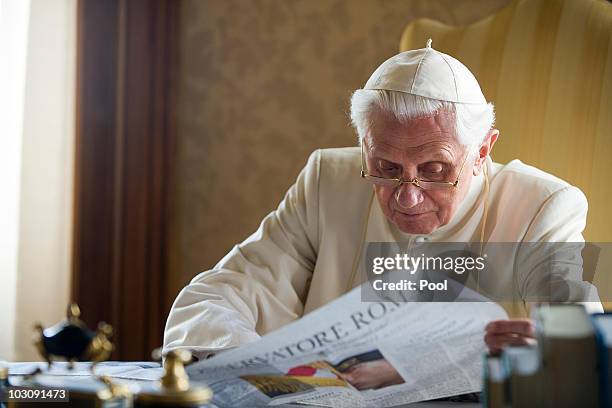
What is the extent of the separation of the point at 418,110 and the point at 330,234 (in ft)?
1.93

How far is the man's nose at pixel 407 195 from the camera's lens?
7.88 ft

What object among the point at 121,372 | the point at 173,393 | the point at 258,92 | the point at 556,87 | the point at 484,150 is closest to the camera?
the point at 173,393

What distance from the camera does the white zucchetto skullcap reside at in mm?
2465

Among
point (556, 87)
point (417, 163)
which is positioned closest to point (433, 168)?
point (417, 163)

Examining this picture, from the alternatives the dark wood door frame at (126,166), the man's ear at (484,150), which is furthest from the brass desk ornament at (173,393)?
the dark wood door frame at (126,166)

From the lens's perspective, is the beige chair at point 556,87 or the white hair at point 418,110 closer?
the white hair at point 418,110

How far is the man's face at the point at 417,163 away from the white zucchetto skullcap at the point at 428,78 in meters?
0.08

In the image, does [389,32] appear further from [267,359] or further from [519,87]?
[267,359]

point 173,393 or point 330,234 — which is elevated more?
point 330,234

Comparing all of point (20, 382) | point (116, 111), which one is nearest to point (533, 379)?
point (20, 382)

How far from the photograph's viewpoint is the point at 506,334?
4.33ft

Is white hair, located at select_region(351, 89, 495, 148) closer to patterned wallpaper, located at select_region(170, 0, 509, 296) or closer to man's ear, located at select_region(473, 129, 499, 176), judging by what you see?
man's ear, located at select_region(473, 129, 499, 176)

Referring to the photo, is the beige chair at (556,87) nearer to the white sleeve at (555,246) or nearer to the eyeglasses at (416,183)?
the white sleeve at (555,246)

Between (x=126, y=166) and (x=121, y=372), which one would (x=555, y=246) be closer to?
→ (x=121, y=372)
